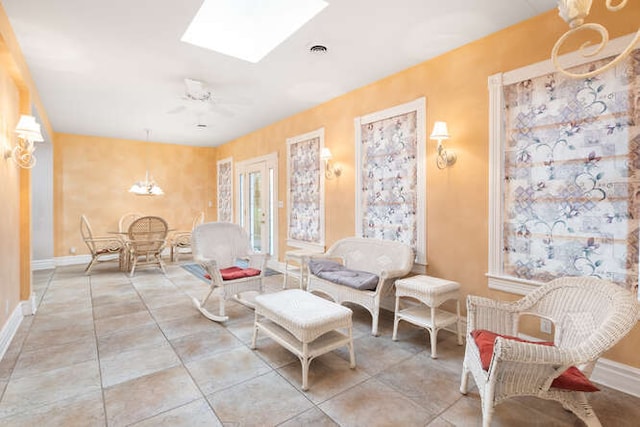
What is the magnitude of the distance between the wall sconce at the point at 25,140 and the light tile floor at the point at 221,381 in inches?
63.4

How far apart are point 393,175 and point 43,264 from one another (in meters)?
6.52

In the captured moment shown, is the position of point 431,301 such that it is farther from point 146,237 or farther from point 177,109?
point 146,237

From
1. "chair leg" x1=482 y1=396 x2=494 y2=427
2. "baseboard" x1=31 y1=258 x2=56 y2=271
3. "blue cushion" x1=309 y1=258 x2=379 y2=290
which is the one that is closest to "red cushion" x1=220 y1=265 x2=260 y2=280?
"blue cushion" x1=309 y1=258 x2=379 y2=290

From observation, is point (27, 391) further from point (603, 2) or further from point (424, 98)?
point (603, 2)

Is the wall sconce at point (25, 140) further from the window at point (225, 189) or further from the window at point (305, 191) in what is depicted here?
the window at point (225, 189)

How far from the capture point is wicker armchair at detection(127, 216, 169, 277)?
16.6 ft

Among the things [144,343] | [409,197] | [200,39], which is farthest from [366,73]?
[144,343]

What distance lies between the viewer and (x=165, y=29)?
2643mm

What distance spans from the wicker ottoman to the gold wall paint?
85.3 inches

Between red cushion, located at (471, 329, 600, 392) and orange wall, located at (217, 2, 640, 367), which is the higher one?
orange wall, located at (217, 2, 640, 367)

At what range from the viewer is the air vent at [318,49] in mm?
2916

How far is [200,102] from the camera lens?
445 centimetres

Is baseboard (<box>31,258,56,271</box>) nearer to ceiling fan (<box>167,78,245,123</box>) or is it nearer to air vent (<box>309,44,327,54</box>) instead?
ceiling fan (<box>167,78,245,123</box>)

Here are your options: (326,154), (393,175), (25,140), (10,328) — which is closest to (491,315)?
(393,175)
